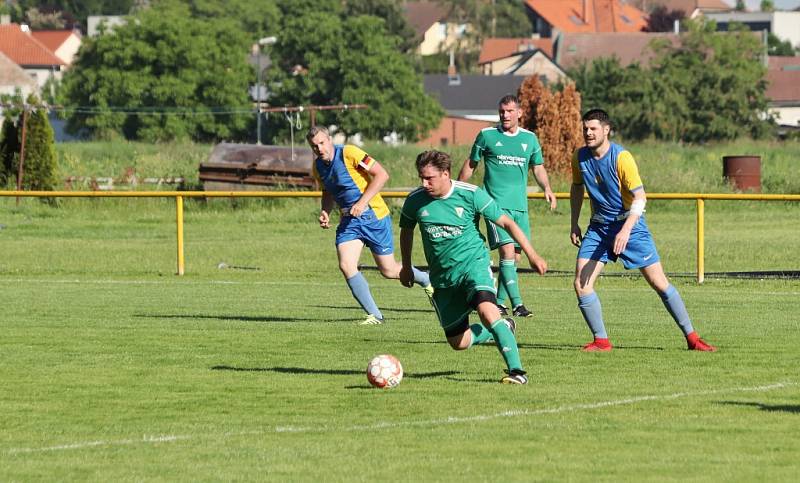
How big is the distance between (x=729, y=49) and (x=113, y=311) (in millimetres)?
83964

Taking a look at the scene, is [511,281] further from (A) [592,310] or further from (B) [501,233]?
(A) [592,310]

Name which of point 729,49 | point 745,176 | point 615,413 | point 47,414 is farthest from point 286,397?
point 729,49

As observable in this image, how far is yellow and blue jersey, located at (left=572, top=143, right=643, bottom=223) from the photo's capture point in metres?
11.5

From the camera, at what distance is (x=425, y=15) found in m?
177

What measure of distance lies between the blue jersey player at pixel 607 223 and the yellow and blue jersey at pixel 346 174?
8.14 ft

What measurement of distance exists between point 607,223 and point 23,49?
440ft

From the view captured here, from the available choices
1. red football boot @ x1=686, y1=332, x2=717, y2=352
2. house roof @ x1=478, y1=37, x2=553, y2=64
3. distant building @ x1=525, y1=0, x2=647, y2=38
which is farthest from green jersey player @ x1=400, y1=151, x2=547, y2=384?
distant building @ x1=525, y1=0, x2=647, y2=38

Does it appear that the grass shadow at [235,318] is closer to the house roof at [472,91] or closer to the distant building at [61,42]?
the house roof at [472,91]

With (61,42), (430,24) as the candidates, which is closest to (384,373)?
(61,42)

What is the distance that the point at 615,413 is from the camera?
8.97 meters

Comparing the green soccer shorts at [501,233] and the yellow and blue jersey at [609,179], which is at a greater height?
the yellow and blue jersey at [609,179]

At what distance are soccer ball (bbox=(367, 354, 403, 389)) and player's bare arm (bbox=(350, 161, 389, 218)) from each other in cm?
348

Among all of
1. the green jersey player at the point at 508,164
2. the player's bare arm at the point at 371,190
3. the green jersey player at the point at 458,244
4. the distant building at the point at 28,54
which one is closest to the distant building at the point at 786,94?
the distant building at the point at 28,54

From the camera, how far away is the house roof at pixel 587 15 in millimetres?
184250
